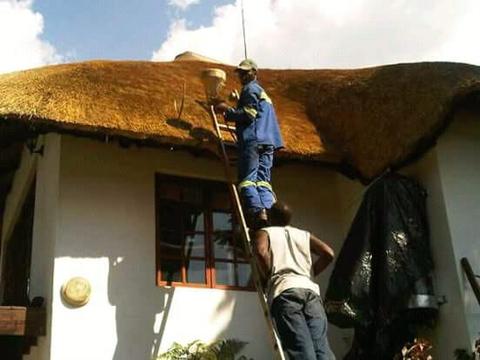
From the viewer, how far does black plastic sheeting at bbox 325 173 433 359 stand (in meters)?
6.12

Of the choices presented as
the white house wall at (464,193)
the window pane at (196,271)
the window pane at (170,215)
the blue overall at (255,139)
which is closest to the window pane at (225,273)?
the window pane at (196,271)

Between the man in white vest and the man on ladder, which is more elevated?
the man on ladder

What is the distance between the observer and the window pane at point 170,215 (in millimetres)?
7086

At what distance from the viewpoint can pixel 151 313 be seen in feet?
21.3

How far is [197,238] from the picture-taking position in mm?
7152

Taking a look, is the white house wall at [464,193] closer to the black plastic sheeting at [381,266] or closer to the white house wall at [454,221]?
the white house wall at [454,221]

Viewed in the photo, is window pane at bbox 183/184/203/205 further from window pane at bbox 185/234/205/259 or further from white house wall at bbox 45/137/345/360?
window pane at bbox 185/234/205/259

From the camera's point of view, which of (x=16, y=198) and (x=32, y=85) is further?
(x=16, y=198)

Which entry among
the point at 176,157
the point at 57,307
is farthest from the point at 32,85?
the point at 57,307

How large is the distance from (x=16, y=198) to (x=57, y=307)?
3.20m

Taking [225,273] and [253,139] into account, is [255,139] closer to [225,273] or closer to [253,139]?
[253,139]

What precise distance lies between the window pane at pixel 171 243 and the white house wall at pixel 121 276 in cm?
18

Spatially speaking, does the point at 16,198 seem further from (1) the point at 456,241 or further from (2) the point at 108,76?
(1) the point at 456,241

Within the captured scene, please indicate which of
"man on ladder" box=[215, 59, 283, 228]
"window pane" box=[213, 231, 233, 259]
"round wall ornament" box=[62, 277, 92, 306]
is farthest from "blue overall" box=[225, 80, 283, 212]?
"round wall ornament" box=[62, 277, 92, 306]
